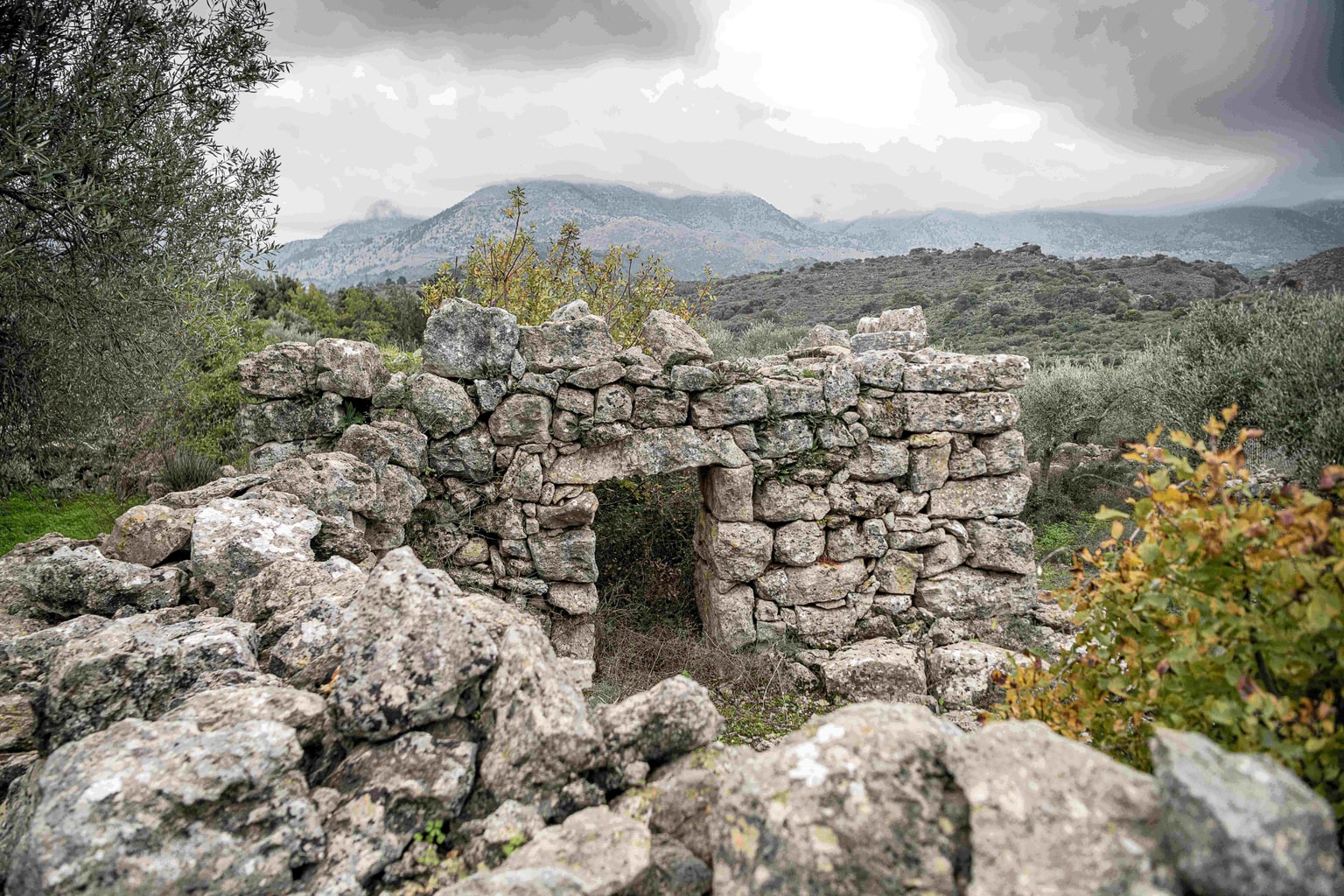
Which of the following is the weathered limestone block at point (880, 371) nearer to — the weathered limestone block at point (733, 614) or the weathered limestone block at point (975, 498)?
the weathered limestone block at point (975, 498)

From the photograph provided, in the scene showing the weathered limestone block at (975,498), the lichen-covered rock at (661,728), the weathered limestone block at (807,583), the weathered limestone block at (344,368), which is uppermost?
the weathered limestone block at (344,368)

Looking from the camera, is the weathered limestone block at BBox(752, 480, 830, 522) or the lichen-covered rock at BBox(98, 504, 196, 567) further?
the weathered limestone block at BBox(752, 480, 830, 522)

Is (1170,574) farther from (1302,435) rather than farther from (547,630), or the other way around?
(1302,435)

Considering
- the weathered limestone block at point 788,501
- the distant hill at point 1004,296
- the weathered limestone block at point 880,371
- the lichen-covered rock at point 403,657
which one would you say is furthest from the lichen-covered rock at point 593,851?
the distant hill at point 1004,296

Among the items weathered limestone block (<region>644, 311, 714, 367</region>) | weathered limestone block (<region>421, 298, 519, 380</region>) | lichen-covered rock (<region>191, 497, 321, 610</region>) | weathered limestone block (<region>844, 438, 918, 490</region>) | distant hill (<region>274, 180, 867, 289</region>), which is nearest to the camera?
lichen-covered rock (<region>191, 497, 321, 610</region>)

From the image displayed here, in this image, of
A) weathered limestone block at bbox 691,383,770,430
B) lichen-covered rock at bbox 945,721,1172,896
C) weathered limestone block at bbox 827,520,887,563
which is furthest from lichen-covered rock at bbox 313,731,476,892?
weathered limestone block at bbox 827,520,887,563

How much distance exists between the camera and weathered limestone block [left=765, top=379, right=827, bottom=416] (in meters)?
7.62

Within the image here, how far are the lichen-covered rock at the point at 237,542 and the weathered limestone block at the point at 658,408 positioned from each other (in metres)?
3.60

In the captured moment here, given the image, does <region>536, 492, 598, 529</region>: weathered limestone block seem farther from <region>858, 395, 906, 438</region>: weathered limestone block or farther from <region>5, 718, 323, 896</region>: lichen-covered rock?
Answer: <region>5, 718, 323, 896</region>: lichen-covered rock

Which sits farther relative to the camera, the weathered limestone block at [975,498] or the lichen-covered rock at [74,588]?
the weathered limestone block at [975,498]

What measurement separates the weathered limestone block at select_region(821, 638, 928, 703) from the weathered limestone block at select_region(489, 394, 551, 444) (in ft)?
13.7

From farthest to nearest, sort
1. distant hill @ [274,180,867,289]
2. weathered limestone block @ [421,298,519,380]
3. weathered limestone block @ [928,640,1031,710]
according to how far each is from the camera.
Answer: distant hill @ [274,180,867,289] < weathered limestone block @ [421,298,519,380] < weathered limestone block @ [928,640,1031,710]

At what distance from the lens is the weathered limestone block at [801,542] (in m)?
7.78

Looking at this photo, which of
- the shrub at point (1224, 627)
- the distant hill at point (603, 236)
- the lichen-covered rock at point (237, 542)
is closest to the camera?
the shrub at point (1224, 627)
